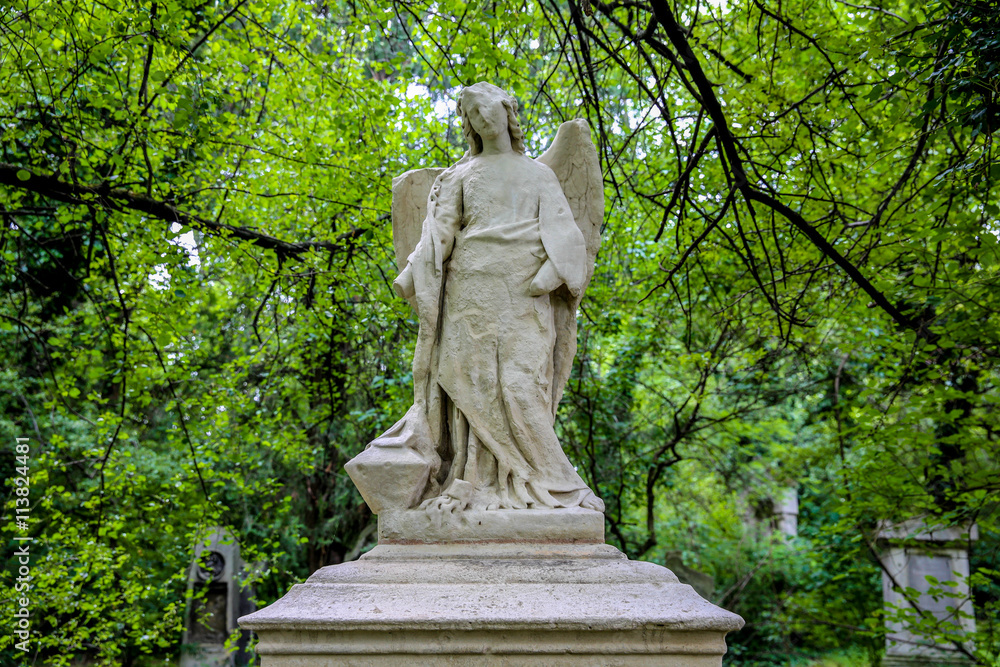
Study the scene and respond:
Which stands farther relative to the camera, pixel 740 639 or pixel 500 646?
pixel 740 639

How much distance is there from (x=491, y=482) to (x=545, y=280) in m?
0.92

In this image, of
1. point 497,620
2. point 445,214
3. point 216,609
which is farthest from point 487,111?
point 216,609

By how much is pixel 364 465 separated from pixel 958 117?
3.20 metres

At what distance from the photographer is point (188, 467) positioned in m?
6.80

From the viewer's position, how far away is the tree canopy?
4988mm

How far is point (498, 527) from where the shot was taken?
134 inches

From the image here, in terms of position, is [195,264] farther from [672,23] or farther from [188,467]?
[672,23]

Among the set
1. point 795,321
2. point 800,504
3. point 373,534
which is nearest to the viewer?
point 795,321

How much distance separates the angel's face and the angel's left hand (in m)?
0.71


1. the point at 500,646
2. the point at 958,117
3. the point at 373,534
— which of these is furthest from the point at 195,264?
the point at 958,117

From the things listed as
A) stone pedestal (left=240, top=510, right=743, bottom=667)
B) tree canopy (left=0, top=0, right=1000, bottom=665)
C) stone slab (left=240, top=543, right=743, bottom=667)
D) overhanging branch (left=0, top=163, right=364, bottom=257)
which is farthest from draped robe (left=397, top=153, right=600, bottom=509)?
overhanging branch (left=0, top=163, right=364, bottom=257)

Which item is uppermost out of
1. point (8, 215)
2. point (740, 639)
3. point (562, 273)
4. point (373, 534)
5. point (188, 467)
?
point (8, 215)

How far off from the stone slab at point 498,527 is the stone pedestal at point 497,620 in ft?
0.65

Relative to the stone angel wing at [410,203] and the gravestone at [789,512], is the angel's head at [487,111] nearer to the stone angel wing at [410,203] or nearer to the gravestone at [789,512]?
the stone angel wing at [410,203]
